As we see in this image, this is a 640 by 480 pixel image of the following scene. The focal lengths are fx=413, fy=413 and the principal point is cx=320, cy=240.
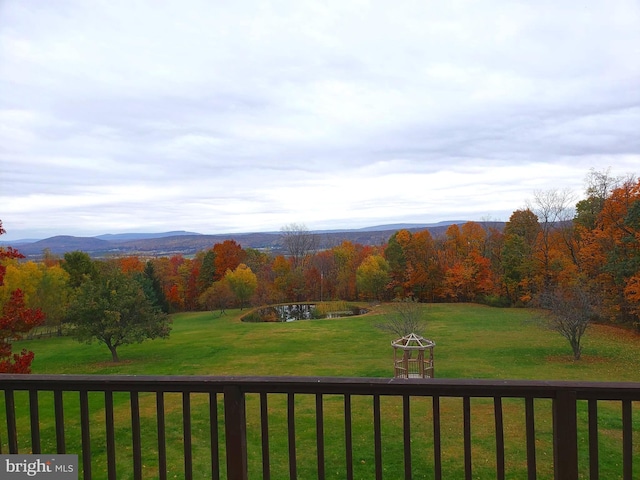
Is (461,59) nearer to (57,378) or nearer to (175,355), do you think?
(57,378)

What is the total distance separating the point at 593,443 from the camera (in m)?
1.77

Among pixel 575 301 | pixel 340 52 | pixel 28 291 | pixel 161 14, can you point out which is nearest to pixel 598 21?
pixel 340 52

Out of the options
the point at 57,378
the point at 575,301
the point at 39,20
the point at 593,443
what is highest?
the point at 39,20

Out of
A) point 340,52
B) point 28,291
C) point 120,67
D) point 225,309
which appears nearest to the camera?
point 120,67

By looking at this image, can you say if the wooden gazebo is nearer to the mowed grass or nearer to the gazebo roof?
the gazebo roof

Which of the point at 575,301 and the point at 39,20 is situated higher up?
the point at 39,20

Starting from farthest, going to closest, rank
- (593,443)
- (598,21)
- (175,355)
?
(175,355), (598,21), (593,443)

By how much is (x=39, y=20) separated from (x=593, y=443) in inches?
319

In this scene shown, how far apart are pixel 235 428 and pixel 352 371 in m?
12.3

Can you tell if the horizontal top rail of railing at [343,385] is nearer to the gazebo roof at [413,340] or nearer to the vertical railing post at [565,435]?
the vertical railing post at [565,435]

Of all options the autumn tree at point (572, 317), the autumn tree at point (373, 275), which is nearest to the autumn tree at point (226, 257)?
the autumn tree at point (373, 275)

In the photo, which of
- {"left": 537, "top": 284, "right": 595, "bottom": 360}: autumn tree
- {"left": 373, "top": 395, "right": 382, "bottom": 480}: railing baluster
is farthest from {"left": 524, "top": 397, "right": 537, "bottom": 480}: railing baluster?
{"left": 537, "top": 284, "right": 595, "bottom": 360}: autumn tree

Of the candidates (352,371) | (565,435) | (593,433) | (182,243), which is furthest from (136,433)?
(182,243)

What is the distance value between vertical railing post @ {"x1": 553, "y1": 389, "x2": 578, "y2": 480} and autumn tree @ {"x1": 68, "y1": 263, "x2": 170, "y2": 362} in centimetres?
1626
